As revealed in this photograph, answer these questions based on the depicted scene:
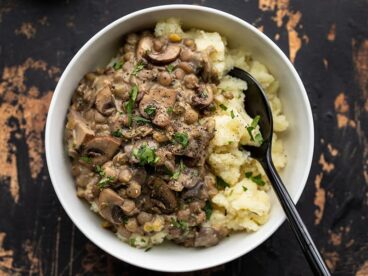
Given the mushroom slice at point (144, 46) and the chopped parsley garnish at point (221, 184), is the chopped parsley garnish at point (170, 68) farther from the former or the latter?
the chopped parsley garnish at point (221, 184)

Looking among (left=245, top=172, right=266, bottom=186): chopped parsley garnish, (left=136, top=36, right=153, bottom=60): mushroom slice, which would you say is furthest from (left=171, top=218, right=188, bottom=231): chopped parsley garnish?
(left=136, top=36, right=153, bottom=60): mushroom slice

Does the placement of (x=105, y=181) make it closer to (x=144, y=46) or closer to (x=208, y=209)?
(x=208, y=209)

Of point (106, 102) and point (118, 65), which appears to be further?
point (118, 65)

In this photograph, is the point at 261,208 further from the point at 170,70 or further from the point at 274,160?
the point at 170,70

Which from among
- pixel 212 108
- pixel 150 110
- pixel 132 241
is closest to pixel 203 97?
pixel 212 108

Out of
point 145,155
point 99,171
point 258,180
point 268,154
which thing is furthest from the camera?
point 258,180

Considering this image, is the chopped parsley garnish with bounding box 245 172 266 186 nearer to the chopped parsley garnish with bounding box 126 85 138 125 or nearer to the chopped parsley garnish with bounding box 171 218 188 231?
the chopped parsley garnish with bounding box 171 218 188 231
